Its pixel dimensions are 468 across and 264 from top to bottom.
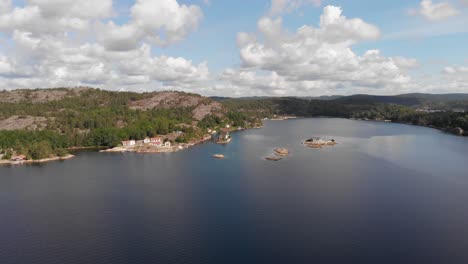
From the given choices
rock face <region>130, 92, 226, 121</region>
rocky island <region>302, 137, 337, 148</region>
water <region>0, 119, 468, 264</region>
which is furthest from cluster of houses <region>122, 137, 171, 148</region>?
rock face <region>130, 92, 226, 121</region>

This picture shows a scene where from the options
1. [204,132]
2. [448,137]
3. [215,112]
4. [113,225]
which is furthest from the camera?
[215,112]

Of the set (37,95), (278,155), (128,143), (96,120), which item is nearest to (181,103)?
(96,120)

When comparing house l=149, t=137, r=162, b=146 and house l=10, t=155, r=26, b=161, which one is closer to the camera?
house l=10, t=155, r=26, b=161

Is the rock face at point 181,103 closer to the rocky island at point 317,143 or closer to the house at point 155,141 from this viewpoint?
the house at point 155,141

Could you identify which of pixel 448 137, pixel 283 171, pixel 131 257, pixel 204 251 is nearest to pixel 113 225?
pixel 131 257

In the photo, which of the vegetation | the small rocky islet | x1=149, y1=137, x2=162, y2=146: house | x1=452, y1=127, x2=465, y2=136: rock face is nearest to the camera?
the small rocky islet

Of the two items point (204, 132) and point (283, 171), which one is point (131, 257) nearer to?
point (283, 171)

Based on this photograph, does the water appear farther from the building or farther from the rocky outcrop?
the rocky outcrop

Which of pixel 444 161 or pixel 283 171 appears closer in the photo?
pixel 283 171

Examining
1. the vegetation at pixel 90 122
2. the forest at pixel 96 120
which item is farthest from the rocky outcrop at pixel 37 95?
the vegetation at pixel 90 122
